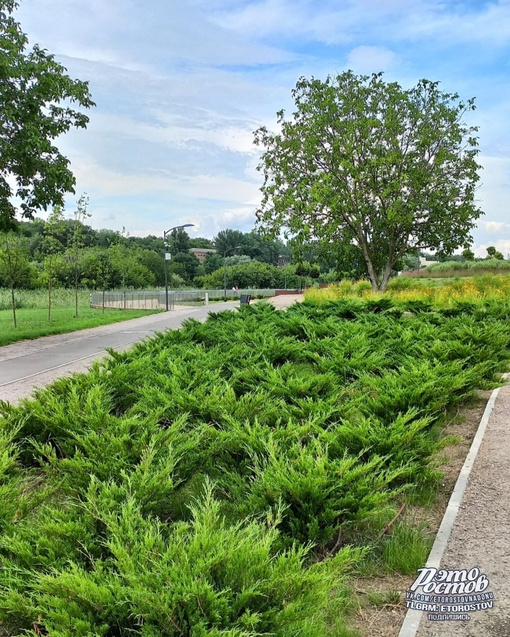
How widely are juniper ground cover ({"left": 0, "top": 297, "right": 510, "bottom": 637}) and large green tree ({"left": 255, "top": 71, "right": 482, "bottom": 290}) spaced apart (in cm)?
1359

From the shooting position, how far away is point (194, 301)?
144 ft

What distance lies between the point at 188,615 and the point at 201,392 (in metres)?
2.74

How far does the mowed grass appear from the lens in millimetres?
15201

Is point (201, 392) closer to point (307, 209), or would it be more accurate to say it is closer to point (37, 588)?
point (37, 588)

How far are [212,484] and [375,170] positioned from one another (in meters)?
18.1

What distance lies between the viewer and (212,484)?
295 cm

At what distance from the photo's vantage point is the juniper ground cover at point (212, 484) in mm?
1786

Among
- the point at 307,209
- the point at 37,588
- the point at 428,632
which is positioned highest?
the point at 307,209

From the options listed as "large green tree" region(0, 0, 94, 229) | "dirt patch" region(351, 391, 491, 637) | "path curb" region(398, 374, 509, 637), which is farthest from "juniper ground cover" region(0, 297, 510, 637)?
"large green tree" region(0, 0, 94, 229)

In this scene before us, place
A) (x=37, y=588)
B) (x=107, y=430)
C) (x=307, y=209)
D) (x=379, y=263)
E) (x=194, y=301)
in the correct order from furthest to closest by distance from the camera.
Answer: (x=194, y=301)
(x=379, y=263)
(x=307, y=209)
(x=107, y=430)
(x=37, y=588)

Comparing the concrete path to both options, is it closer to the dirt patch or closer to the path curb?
the dirt patch

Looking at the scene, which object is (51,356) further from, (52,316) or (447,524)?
(52,316)

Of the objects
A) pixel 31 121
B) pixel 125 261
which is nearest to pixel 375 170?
pixel 31 121

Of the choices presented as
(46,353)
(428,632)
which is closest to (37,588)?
(428,632)
